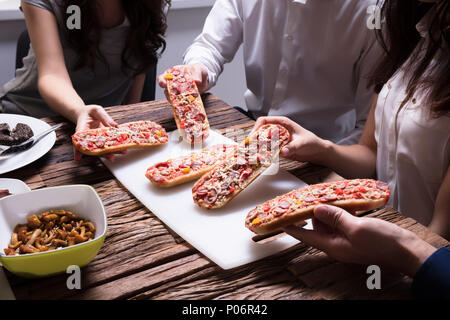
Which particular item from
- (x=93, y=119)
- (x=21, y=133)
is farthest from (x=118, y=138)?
(x=21, y=133)

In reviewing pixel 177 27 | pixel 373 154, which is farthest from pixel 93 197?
pixel 177 27

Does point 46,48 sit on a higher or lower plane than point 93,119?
higher

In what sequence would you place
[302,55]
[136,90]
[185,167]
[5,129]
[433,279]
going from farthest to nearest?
[136,90], [302,55], [5,129], [185,167], [433,279]

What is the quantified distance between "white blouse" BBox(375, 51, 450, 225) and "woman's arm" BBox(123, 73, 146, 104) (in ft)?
3.82

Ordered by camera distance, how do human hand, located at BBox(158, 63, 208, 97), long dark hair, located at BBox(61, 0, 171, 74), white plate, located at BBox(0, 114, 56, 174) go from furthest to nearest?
long dark hair, located at BBox(61, 0, 171, 74) < human hand, located at BBox(158, 63, 208, 97) < white plate, located at BBox(0, 114, 56, 174)

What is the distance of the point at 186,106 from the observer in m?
1.39

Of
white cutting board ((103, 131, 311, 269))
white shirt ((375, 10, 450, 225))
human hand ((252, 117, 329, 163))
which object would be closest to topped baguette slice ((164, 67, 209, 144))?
white cutting board ((103, 131, 311, 269))

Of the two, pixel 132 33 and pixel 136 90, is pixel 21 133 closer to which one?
pixel 132 33

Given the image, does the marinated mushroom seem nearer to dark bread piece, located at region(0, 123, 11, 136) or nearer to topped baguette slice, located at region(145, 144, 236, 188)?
topped baguette slice, located at region(145, 144, 236, 188)

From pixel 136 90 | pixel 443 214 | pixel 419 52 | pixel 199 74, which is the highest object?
pixel 419 52

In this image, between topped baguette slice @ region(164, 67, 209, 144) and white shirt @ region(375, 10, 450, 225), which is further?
topped baguette slice @ region(164, 67, 209, 144)

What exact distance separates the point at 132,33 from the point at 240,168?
3.38 feet

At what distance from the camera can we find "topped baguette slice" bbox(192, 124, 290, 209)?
104 cm
